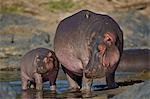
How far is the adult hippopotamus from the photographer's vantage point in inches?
370

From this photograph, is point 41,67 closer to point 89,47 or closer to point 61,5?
point 89,47

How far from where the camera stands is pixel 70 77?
10844mm

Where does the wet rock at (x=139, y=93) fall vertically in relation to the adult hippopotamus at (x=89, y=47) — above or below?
below

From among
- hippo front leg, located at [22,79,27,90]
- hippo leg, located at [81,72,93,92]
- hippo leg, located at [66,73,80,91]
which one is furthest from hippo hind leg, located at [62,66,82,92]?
hippo front leg, located at [22,79,27,90]

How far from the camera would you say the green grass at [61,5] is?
29.1 m

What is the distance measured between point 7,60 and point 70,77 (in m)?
8.56

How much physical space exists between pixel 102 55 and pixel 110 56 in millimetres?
269

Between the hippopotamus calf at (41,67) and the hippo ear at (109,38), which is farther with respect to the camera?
the hippopotamus calf at (41,67)

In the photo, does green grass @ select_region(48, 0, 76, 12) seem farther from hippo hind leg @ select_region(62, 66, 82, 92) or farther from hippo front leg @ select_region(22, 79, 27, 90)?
hippo hind leg @ select_region(62, 66, 82, 92)

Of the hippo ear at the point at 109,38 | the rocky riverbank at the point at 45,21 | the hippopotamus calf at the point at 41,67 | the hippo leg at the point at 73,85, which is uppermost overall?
the rocky riverbank at the point at 45,21

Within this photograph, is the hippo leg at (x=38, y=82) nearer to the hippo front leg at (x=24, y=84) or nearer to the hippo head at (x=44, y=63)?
the hippo head at (x=44, y=63)

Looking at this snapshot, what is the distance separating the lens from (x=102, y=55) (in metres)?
9.37

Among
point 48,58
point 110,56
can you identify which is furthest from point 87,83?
point 48,58

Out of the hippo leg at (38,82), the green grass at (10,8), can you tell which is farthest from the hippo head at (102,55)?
the green grass at (10,8)
